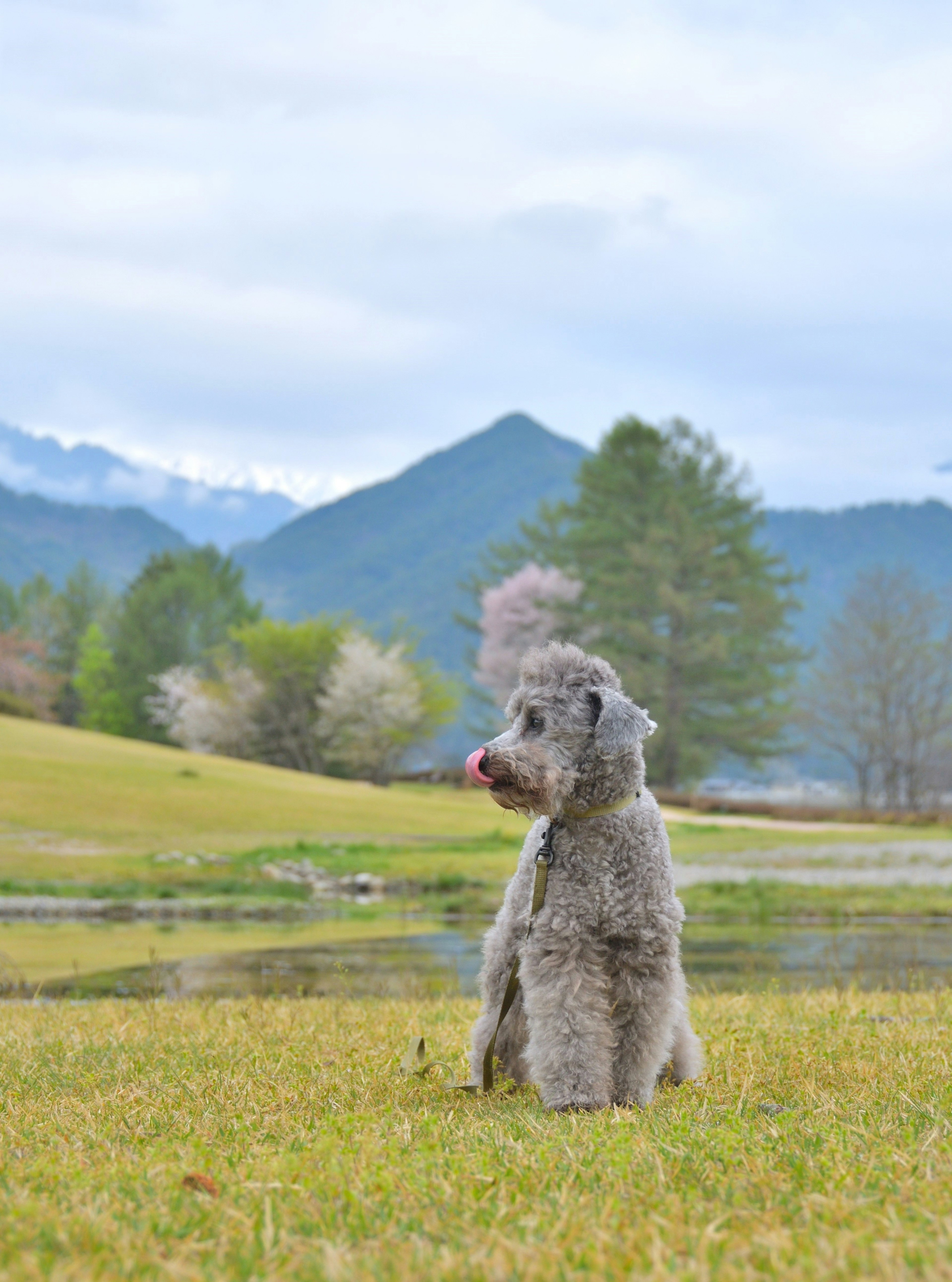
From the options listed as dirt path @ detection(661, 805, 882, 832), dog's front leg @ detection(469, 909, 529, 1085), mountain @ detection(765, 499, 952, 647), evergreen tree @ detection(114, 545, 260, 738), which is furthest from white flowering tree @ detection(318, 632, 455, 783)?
mountain @ detection(765, 499, 952, 647)

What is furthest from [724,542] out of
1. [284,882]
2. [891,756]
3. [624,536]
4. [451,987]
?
[451,987]

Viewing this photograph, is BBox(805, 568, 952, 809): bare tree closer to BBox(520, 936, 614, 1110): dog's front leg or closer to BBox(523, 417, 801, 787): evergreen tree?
BBox(523, 417, 801, 787): evergreen tree

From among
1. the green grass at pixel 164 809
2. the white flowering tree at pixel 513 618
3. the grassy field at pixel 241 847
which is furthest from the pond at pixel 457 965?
the white flowering tree at pixel 513 618

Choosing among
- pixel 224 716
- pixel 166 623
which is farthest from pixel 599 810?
pixel 166 623

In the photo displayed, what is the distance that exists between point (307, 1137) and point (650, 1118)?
1.10 meters

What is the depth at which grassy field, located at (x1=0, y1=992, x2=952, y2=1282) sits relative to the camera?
7.50 feet

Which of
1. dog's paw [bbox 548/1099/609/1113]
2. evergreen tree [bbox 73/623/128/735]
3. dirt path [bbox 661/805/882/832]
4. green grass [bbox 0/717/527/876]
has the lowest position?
dirt path [bbox 661/805/882/832]

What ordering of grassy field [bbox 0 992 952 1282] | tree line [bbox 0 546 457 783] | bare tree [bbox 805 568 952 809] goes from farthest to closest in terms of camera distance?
tree line [bbox 0 546 457 783], bare tree [bbox 805 568 952 809], grassy field [bbox 0 992 952 1282]

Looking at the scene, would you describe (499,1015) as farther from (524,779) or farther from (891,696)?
(891,696)

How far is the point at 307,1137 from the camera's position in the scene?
350cm

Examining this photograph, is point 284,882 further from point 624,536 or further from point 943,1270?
point 624,536

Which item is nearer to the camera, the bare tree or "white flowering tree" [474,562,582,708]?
the bare tree

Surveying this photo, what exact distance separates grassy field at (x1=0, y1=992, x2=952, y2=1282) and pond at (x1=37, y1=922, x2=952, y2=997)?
9.97 ft

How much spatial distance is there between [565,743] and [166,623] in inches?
2762
